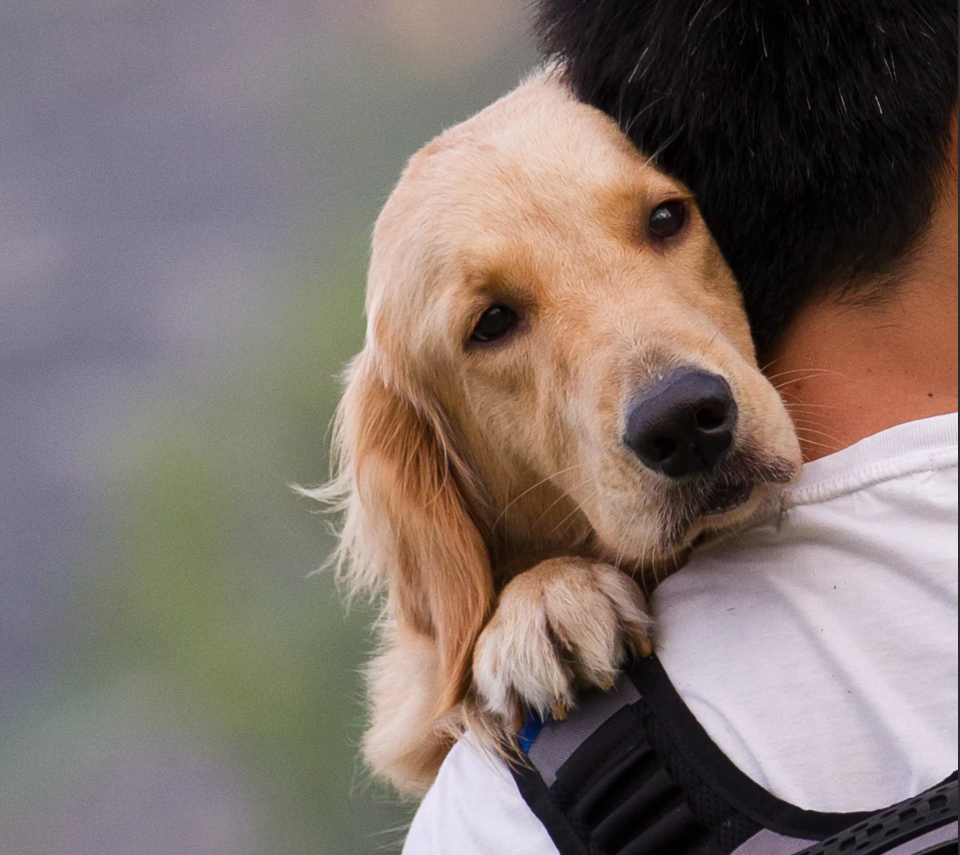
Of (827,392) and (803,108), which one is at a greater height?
(803,108)

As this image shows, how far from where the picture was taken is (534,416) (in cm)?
237

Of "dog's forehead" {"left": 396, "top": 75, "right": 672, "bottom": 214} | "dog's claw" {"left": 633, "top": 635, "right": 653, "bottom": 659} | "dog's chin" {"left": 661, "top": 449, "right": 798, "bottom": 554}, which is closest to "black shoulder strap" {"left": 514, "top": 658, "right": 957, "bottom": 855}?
"dog's claw" {"left": 633, "top": 635, "right": 653, "bottom": 659}

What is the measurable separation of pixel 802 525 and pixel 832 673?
0.81 ft

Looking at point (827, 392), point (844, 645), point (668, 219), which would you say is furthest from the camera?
point (668, 219)

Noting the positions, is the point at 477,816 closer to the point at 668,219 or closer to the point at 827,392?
the point at 827,392

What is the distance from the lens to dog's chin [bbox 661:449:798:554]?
1.89m

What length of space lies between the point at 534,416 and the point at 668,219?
496mm

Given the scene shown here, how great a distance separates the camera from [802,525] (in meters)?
1.74

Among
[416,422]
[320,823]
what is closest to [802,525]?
[416,422]

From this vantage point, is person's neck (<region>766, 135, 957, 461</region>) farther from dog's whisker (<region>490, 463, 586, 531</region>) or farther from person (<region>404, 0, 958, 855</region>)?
dog's whisker (<region>490, 463, 586, 531</region>)

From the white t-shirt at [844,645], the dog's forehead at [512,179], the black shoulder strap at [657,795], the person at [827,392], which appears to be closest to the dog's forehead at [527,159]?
the dog's forehead at [512,179]

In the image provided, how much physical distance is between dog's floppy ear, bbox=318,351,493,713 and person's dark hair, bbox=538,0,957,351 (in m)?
0.93

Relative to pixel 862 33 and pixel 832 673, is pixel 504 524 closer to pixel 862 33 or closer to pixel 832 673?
pixel 832 673

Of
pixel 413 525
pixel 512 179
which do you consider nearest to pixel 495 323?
pixel 512 179
